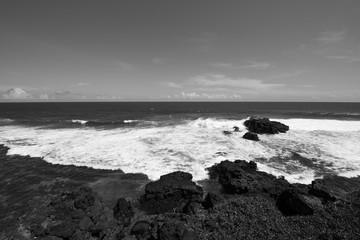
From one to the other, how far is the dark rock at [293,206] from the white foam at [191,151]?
5491mm

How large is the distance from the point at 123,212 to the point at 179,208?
11.1ft

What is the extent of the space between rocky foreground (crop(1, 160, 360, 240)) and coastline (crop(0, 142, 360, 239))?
5cm

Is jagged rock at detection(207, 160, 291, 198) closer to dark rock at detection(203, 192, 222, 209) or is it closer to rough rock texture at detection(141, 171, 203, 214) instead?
dark rock at detection(203, 192, 222, 209)

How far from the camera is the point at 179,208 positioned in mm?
11906

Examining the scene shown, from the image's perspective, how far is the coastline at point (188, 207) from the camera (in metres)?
9.26

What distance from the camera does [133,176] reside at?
54.1ft

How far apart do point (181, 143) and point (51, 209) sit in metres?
16.5

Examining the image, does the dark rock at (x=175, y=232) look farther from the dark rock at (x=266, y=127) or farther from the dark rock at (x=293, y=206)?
the dark rock at (x=266, y=127)

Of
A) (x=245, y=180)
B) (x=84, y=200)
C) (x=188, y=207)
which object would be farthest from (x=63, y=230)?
(x=245, y=180)

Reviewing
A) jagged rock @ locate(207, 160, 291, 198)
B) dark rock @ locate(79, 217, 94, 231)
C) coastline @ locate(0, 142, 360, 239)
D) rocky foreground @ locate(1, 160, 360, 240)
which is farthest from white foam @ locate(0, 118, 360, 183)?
dark rock @ locate(79, 217, 94, 231)

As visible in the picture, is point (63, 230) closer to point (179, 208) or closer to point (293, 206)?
point (179, 208)

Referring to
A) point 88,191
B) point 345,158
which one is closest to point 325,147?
point 345,158

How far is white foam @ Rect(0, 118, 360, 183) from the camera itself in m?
18.0

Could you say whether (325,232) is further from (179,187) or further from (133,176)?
(133,176)
